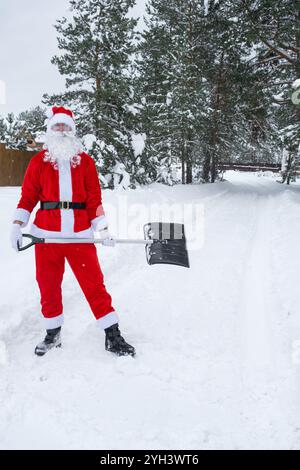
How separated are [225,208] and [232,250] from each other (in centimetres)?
599

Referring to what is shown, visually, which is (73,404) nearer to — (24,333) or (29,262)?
(24,333)

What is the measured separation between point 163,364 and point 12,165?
1544 cm

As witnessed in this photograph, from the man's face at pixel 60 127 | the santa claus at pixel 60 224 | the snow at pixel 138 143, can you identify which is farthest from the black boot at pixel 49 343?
the snow at pixel 138 143

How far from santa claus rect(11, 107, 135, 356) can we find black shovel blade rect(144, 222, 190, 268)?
0.58m

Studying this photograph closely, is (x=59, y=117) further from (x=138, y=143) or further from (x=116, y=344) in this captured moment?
(x=138, y=143)

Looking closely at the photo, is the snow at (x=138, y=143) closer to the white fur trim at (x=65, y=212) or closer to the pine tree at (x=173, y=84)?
the pine tree at (x=173, y=84)

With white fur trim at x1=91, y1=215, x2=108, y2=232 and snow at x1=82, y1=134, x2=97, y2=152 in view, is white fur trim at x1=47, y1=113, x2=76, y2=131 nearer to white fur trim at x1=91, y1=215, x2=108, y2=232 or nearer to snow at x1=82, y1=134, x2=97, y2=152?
white fur trim at x1=91, y1=215, x2=108, y2=232

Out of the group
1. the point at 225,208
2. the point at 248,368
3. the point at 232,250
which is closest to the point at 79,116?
the point at 225,208

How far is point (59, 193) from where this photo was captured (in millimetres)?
3285

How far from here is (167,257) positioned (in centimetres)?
369

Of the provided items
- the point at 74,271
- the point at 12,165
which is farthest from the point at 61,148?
the point at 12,165

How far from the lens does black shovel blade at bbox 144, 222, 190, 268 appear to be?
3688 mm

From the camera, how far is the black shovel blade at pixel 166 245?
145 inches
